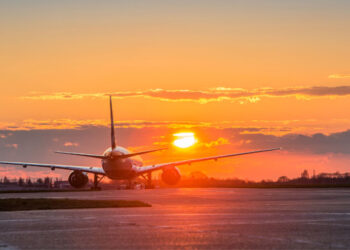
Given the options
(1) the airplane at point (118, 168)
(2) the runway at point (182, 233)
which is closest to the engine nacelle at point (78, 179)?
(1) the airplane at point (118, 168)

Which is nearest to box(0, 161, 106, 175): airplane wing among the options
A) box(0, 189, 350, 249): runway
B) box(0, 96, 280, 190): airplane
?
box(0, 96, 280, 190): airplane

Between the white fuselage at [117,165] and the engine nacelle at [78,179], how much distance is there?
3677 millimetres

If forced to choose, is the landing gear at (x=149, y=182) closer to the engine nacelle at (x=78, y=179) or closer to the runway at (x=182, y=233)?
the engine nacelle at (x=78, y=179)

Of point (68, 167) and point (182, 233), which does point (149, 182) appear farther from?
point (182, 233)

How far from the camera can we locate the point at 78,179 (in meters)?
70.1

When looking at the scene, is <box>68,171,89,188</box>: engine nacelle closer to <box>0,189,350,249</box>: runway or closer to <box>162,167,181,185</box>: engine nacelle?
<box>162,167,181,185</box>: engine nacelle

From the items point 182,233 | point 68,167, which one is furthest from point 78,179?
point 182,233

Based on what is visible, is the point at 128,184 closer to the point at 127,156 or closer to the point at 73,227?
the point at 127,156

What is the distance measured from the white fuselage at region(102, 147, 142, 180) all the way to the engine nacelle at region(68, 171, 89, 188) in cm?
368

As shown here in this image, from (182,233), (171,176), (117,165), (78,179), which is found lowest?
(182,233)

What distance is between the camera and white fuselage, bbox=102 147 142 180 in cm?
6506

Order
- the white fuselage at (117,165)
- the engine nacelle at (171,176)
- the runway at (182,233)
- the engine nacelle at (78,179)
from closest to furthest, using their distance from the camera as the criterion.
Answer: the runway at (182,233), the white fuselage at (117,165), the engine nacelle at (78,179), the engine nacelle at (171,176)

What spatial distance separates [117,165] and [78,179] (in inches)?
283

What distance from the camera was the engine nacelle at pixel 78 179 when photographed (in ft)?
230
